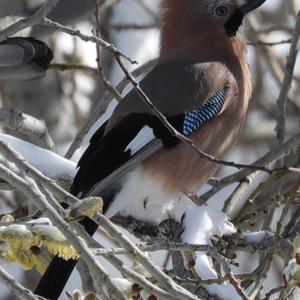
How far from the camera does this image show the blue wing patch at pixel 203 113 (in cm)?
423

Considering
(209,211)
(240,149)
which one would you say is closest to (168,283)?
(209,211)

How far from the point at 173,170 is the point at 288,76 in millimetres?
664

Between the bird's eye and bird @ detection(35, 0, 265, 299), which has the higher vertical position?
the bird's eye

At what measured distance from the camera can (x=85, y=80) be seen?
694 cm

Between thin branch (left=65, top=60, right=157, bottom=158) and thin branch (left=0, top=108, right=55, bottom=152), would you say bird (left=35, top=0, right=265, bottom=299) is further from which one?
thin branch (left=0, top=108, right=55, bottom=152)

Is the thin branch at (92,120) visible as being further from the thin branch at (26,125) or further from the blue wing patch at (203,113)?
the blue wing patch at (203,113)

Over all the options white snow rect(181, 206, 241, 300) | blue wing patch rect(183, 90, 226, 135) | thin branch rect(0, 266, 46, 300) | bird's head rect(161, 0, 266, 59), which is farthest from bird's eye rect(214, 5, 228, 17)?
thin branch rect(0, 266, 46, 300)

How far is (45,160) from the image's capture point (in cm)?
386

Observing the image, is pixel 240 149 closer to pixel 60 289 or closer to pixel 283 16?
pixel 283 16

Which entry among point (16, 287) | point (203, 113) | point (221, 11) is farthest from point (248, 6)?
point (16, 287)

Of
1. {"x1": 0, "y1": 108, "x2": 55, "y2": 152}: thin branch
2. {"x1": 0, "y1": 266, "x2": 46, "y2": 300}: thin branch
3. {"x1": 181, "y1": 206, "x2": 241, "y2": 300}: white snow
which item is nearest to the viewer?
{"x1": 0, "y1": 266, "x2": 46, "y2": 300}: thin branch

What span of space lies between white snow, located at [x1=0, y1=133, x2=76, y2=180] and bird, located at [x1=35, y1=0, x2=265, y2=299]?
0.08m

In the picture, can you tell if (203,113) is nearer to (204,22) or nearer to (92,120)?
(92,120)

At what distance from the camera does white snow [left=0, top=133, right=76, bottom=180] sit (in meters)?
3.84
